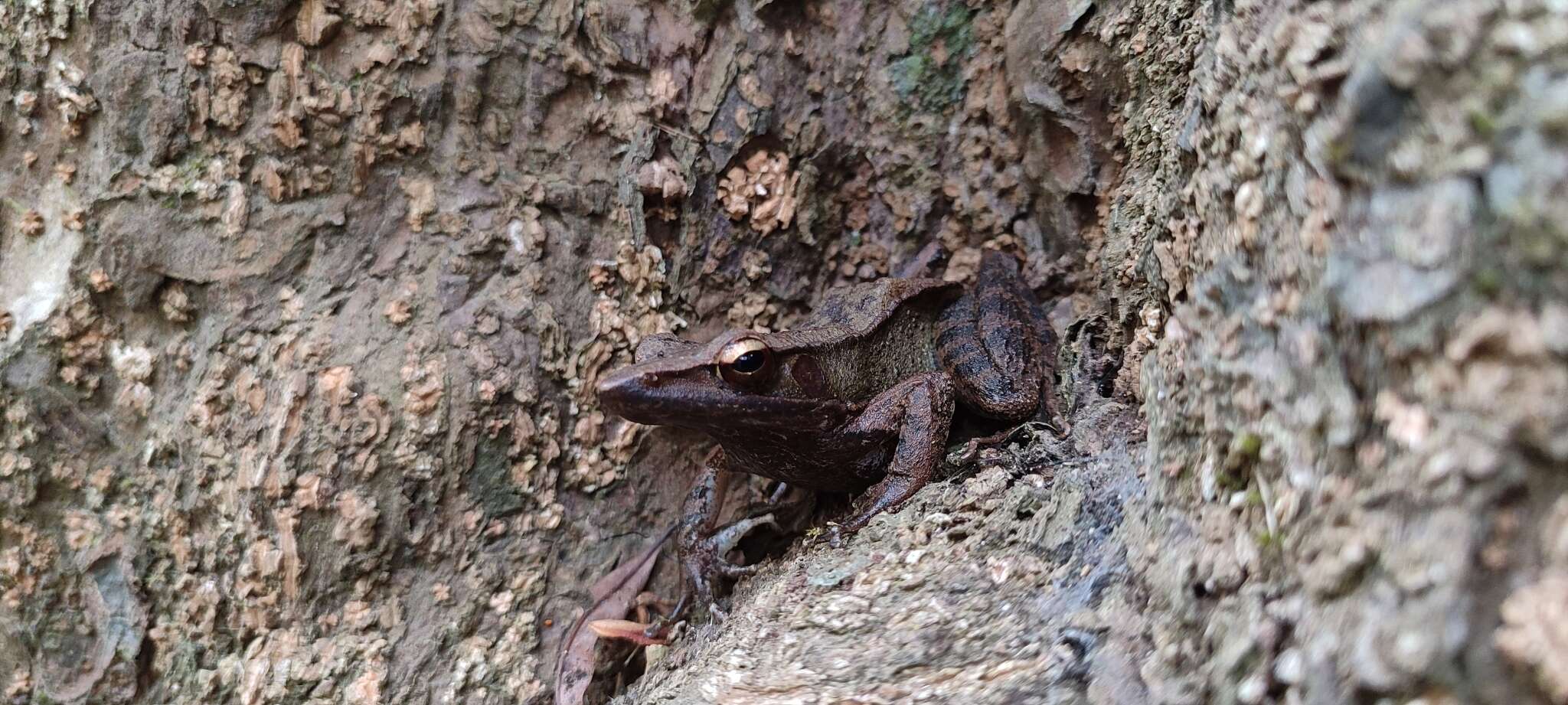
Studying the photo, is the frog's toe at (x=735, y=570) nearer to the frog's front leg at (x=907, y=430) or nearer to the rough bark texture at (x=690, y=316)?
the rough bark texture at (x=690, y=316)

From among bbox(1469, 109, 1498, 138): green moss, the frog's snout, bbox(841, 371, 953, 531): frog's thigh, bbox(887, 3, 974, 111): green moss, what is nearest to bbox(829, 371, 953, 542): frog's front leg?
bbox(841, 371, 953, 531): frog's thigh

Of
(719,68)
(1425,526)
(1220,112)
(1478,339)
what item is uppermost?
(719,68)

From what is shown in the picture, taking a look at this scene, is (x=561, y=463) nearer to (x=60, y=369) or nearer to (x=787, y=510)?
(x=787, y=510)

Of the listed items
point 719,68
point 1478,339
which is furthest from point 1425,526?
point 719,68

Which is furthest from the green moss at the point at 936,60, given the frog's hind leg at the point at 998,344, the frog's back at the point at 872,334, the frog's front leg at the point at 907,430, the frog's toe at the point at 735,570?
the frog's toe at the point at 735,570

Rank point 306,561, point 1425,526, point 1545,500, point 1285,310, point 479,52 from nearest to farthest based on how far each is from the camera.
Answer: point 1545,500 → point 1425,526 → point 1285,310 → point 306,561 → point 479,52

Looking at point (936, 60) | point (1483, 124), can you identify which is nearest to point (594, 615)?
point (936, 60)

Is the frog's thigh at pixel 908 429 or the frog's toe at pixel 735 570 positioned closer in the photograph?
the frog's thigh at pixel 908 429
